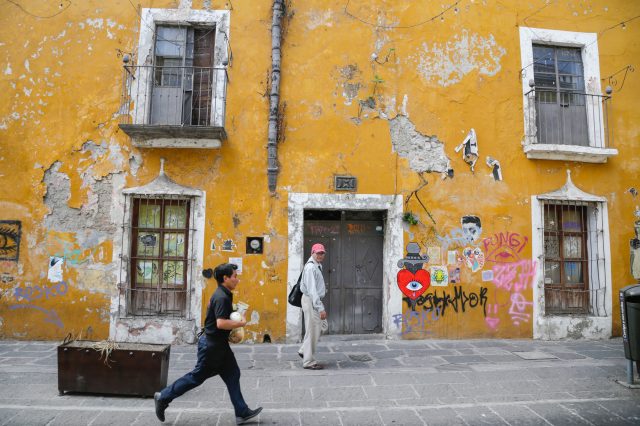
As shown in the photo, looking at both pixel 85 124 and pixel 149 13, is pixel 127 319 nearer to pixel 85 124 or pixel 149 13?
pixel 85 124

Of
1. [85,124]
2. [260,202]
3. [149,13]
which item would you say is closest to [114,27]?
[149,13]

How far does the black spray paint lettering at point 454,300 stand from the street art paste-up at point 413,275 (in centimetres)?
13

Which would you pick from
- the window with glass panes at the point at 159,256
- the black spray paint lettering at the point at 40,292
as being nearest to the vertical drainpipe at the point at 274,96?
the window with glass panes at the point at 159,256

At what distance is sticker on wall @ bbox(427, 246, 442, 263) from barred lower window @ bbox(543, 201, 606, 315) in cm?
211

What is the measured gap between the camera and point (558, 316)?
26.2ft

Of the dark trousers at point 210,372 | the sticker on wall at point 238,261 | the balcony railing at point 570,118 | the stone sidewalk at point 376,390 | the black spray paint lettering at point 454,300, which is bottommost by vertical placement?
the stone sidewalk at point 376,390

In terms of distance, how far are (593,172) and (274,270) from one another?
650 cm

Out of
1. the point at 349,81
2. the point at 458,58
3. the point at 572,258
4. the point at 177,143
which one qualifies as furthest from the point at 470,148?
the point at 177,143

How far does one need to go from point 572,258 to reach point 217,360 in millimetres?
7378

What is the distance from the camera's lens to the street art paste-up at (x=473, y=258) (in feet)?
25.9

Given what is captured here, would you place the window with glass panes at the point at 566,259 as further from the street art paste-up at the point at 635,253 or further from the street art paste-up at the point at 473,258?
the street art paste-up at the point at 473,258

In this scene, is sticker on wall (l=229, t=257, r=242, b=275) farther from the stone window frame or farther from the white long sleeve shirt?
the white long sleeve shirt

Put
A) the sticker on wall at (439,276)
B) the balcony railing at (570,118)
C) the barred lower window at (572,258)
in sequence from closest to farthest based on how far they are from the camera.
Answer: the sticker on wall at (439,276)
the barred lower window at (572,258)
the balcony railing at (570,118)

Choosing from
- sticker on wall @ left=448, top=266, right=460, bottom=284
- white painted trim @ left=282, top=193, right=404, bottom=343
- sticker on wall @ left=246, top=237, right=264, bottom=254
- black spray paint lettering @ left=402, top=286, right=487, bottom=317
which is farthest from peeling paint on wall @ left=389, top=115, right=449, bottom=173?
sticker on wall @ left=246, top=237, right=264, bottom=254
